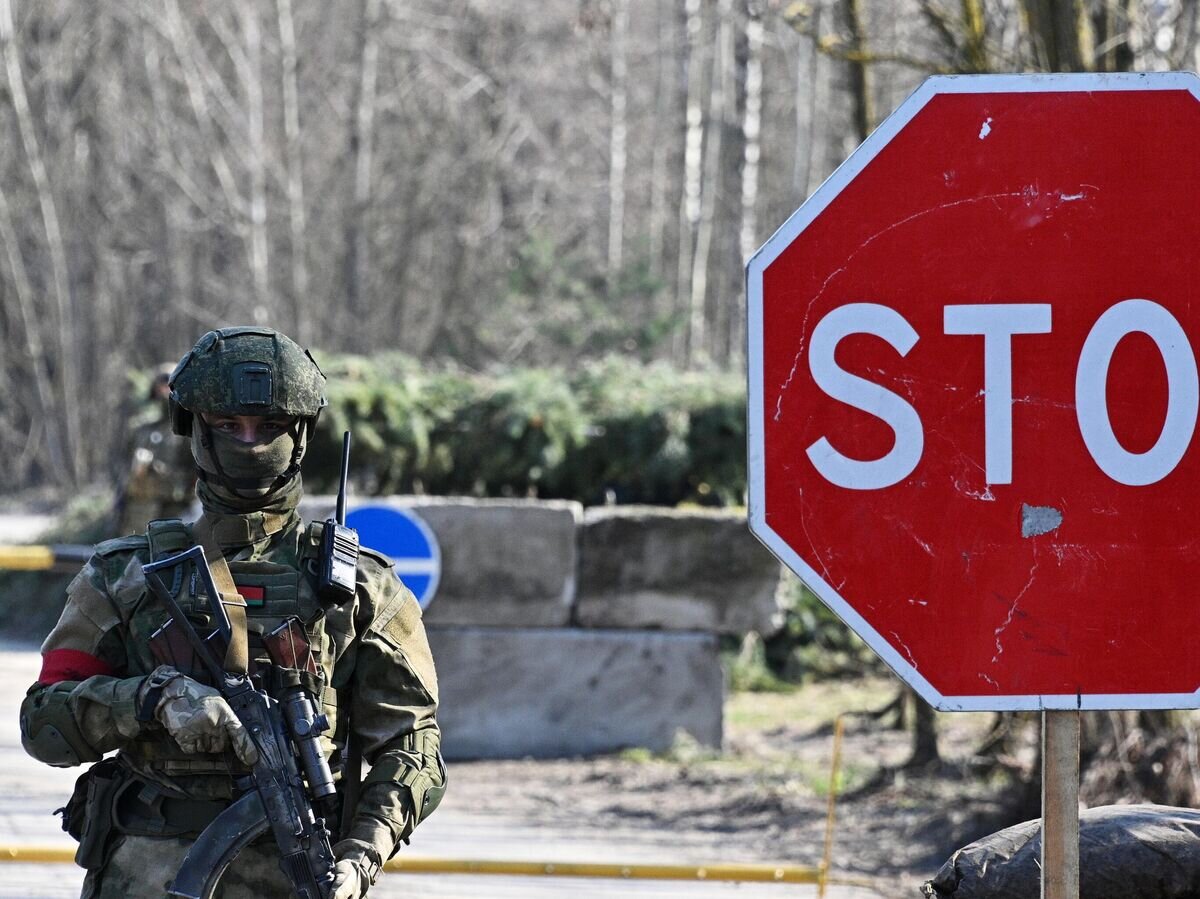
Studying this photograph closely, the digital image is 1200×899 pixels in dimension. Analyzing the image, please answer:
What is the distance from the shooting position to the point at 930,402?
227 cm

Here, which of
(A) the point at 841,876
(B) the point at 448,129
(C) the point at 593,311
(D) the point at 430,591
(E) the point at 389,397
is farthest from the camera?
(B) the point at 448,129

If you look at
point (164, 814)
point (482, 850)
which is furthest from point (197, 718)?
point (482, 850)

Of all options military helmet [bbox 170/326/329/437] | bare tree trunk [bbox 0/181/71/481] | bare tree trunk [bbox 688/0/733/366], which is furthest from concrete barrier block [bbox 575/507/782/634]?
bare tree trunk [bbox 0/181/71/481]

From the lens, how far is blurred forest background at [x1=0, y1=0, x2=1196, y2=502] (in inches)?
875

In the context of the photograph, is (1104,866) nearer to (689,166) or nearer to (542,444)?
(542,444)

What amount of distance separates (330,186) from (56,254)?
440 centimetres

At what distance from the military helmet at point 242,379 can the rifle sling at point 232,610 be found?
0.88 feet

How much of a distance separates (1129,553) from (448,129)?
81.7ft

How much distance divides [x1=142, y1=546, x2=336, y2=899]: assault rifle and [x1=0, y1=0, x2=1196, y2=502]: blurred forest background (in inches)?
651

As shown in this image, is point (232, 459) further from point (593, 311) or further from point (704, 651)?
point (593, 311)

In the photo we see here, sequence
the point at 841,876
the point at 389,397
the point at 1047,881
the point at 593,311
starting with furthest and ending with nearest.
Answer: the point at 593,311, the point at 389,397, the point at 841,876, the point at 1047,881

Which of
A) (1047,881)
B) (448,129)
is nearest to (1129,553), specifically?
(1047,881)

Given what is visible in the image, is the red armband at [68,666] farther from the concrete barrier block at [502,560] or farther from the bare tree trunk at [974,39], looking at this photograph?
the concrete barrier block at [502,560]

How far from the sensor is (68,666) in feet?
9.50
